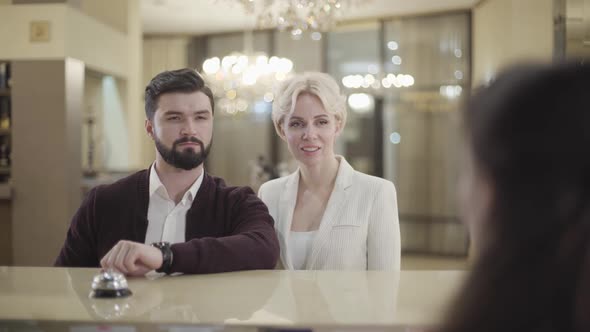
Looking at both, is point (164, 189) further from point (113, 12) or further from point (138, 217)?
point (113, 12)

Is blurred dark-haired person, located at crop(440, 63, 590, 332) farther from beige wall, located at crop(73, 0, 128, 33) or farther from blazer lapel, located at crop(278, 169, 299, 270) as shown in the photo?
beige wall, located at crop(73, 0, 128, 33)

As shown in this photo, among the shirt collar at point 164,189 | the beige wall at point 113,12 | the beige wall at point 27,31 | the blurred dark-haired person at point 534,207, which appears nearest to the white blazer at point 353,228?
the shirt collar at point 164,189

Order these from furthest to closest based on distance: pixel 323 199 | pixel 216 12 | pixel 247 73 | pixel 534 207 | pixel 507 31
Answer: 1. pixel 216 12
2. pixel 247 73
3. pixel 507 31
4. pixel 323 199
5. pixel 534 207

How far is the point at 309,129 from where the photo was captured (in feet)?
7.66

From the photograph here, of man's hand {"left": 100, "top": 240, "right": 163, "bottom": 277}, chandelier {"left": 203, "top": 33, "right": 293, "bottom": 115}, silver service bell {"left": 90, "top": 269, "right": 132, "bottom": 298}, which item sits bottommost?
silver service bell {"left": 90, "top": 269, "right": 132, "bottom": 298}

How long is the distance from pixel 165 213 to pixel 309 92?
70cm

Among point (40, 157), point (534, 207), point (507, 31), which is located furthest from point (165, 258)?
point (507, 31)

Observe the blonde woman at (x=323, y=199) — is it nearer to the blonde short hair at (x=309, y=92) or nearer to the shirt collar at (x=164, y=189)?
the blonde short hair at (x=309, y=92)

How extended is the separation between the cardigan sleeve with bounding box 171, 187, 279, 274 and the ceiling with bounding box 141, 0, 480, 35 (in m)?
7.05

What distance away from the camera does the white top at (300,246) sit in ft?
7.39

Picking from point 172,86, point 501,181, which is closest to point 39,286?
point 172,86

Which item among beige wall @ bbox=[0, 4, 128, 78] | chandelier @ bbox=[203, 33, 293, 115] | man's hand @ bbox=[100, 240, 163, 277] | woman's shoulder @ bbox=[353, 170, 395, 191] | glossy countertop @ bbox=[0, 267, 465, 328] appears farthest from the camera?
chandelier @ bbox=[203, 33, 293, 115]

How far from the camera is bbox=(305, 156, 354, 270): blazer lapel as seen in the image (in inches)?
88.0

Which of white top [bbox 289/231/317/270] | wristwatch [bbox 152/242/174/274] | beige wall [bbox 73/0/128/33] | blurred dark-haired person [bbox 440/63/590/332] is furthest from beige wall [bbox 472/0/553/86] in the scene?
blurred dark-haired person [bbox 440/63/590/332]
